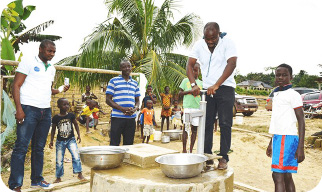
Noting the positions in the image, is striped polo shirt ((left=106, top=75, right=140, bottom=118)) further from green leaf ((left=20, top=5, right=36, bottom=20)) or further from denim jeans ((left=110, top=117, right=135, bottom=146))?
green leaf ((left=20, top=5, right=36, bottom=20))

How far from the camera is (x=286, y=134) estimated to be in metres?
2.74

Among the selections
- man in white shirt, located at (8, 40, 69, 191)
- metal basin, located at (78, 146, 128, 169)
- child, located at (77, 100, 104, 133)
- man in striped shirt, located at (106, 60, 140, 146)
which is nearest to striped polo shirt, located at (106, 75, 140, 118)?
man in striped shirt, located at (106, 60, 140, 146)

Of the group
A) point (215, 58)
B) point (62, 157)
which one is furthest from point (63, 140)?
point (215, 58)

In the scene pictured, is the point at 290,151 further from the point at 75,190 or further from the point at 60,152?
the point at 60,152

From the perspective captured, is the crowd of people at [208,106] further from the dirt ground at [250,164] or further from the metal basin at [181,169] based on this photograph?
the dirt ground at [250,164]

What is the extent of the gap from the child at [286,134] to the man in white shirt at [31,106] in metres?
2.68

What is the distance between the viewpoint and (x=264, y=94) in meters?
46.1

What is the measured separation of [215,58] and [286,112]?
0.91 metres

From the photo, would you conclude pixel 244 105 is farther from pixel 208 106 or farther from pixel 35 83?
pixel 35 83

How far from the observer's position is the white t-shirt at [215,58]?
9.25 ft

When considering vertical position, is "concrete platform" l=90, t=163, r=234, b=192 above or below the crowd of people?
below

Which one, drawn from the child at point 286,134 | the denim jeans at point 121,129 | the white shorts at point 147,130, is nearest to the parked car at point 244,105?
the white shorts at point 147,130

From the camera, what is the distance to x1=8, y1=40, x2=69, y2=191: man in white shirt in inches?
124

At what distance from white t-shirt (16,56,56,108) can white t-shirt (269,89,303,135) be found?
2.68 m
